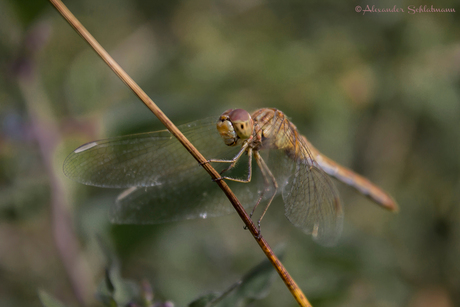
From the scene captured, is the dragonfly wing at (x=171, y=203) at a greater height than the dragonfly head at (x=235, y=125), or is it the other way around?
the dragonfly head at (x=235, y=125)

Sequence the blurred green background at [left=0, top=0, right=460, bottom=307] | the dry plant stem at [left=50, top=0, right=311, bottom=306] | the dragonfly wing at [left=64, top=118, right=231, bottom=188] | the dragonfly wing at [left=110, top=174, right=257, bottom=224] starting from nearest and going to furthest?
the dry plant stem at [left=50, top=0, right=311, bottom=306] < the dragonfly wing at [left=64, top=118, right=231, bottom=188] < the dragonfly wing at [left=110, top=174, right=257, bottom=224] < the blurred green background at [left=0, top=0, right=460, bottom=307]

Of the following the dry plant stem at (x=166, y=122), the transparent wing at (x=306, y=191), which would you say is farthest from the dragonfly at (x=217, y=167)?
the dry plant stem at (x=166, y=122)

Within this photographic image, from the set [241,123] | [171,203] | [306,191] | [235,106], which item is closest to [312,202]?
[306,191]

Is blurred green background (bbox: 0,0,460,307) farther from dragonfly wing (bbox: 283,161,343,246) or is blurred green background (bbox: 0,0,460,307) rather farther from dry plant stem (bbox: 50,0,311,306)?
dry plant stem (bbox: 50,0,311,306)

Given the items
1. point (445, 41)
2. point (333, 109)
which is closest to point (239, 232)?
point (333, 109)

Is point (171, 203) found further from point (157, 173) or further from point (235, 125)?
point (235, 125)

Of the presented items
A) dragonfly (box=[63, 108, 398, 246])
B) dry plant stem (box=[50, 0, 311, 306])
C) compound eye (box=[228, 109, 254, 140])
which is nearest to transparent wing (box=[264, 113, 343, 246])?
dragonfly (box=[63, 108, 398, 246])

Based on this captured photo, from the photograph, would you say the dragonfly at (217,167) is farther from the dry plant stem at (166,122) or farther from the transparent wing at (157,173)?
the dry plant stem at (166,122)
